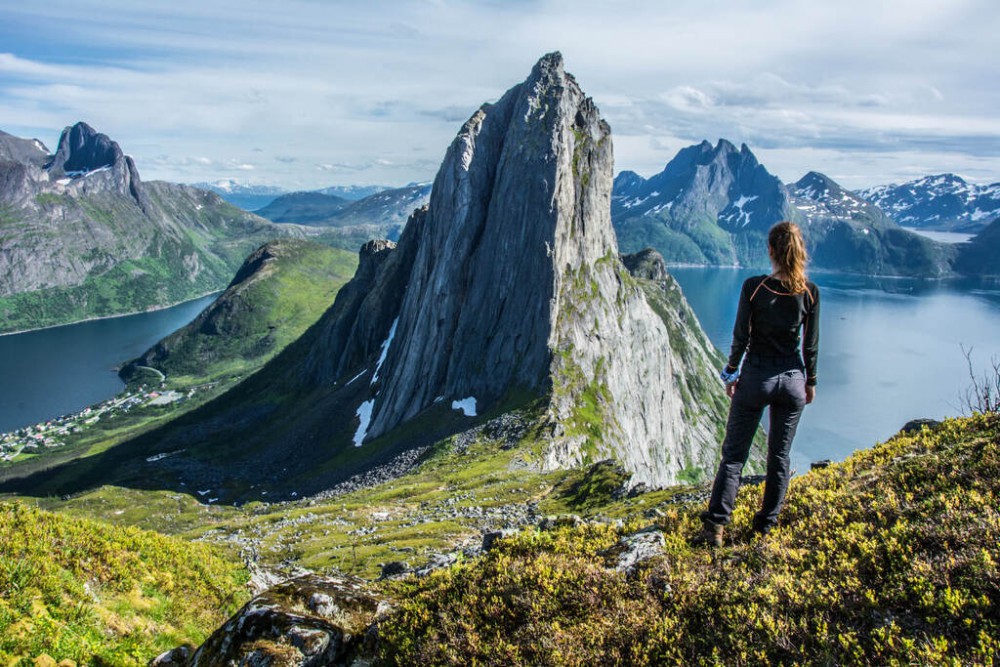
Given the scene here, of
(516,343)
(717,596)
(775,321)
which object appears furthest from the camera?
(516,343)

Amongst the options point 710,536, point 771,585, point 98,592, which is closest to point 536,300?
point 710,536

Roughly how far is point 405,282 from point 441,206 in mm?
38455

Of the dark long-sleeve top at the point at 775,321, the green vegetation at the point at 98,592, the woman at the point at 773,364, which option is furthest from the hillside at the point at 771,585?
the green vegetation at the point at 98,592

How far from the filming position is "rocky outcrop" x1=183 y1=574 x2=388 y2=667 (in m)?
10.9

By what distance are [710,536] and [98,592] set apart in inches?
565

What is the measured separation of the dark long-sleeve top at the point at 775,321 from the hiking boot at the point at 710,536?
11.3 ft

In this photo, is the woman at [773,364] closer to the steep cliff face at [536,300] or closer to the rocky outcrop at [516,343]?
the rocky outcrop at [516,343]

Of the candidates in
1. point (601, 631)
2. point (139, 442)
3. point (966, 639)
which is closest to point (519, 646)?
point (601, 631)

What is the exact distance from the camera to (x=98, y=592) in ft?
44.8

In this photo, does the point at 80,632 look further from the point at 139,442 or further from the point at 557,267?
the point at 139,442

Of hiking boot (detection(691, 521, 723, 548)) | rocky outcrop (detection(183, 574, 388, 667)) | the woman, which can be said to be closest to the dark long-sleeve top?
the woman

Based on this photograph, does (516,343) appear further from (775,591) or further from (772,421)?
(775,591)

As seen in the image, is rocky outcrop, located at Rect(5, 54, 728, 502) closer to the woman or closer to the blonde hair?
the woman

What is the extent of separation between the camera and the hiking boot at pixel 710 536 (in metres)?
12.1
